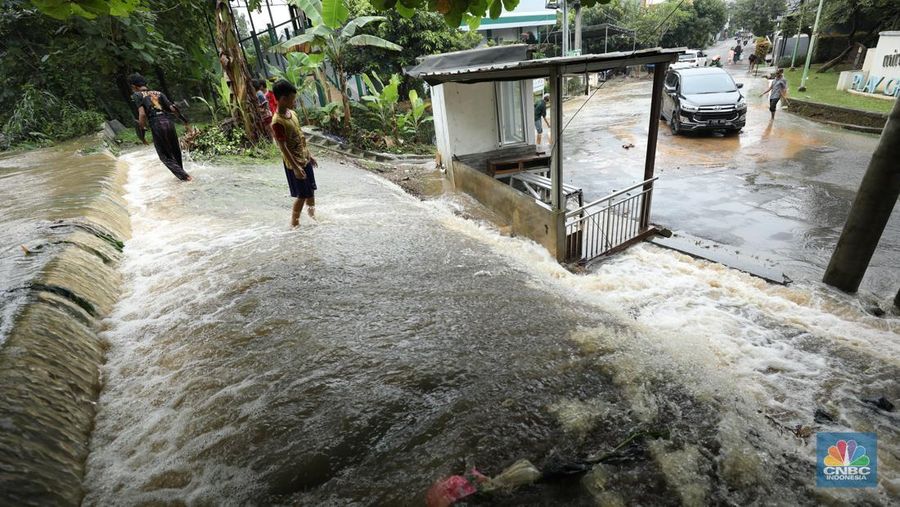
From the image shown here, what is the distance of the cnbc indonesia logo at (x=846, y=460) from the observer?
2561 mm

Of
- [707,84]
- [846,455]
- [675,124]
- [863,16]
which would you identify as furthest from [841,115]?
[846,455]

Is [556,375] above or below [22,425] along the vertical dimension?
below

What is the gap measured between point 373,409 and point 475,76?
631cm

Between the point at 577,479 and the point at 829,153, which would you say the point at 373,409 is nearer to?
the point at 577,479

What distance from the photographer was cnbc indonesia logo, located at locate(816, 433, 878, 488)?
2.56m

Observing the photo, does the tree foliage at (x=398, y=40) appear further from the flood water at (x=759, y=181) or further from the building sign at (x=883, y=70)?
the building sign at (x=883, y=70)

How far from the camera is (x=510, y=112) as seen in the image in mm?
10289

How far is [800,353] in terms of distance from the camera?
395 cm

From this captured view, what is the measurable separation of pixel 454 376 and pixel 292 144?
12.5 feet

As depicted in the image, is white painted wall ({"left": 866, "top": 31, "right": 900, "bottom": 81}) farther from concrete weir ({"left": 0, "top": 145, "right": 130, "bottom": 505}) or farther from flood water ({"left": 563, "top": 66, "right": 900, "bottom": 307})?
concrete weir ({"left": 0, "top": 145, "right": 130, "bottom": 505})

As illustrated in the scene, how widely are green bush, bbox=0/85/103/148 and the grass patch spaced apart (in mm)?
23597

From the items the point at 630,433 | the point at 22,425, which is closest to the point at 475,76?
the point at 630,433

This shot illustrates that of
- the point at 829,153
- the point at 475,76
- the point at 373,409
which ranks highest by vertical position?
the point at 475,76

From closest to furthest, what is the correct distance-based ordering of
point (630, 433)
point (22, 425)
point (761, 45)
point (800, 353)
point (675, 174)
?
1. point (22, 425)
2. point (630, 433)
3. point (800, 353)
4. point (675, 174)
5. point (761, 45)
